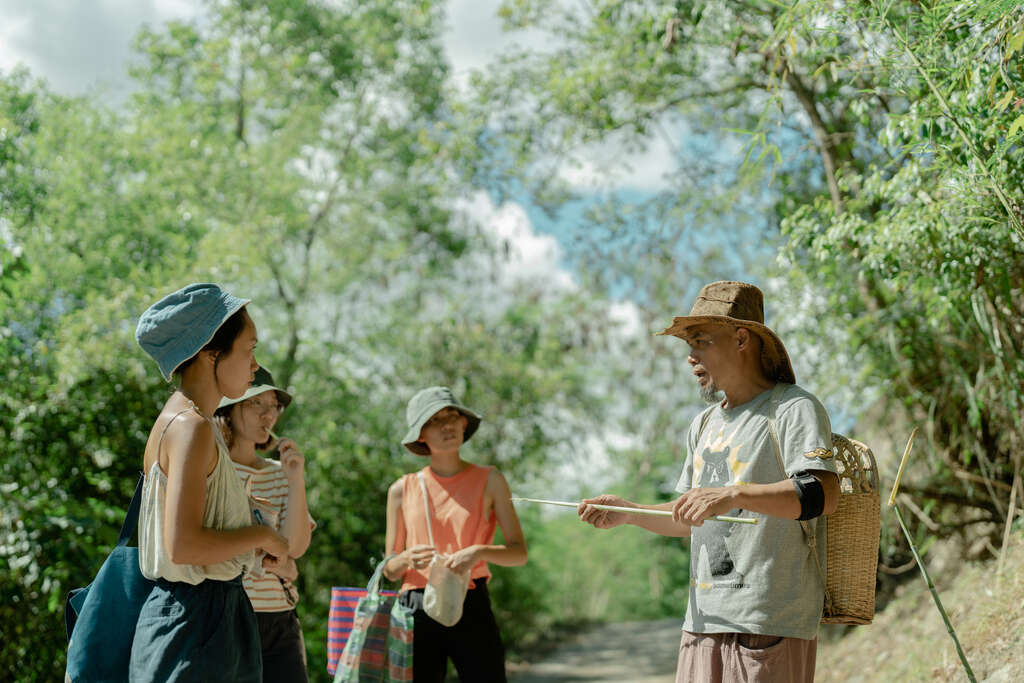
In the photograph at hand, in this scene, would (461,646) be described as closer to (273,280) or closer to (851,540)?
(851,540)

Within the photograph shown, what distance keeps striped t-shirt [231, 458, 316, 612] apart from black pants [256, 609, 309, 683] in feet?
0.11

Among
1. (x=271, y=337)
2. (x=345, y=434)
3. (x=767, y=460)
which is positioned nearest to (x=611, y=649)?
(x=345, y=434)

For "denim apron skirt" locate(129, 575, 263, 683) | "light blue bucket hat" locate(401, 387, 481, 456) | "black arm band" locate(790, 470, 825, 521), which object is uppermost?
"light blue bucket hat" locate(401, 387, 481, 456)

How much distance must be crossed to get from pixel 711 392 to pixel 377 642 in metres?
1.67

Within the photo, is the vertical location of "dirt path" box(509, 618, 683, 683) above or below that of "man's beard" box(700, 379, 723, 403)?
below

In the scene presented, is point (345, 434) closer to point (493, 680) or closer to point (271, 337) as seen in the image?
point (271, 337)

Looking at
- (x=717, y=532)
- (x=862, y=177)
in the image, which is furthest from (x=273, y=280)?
(x=717, y=532)

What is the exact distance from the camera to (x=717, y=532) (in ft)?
8.17

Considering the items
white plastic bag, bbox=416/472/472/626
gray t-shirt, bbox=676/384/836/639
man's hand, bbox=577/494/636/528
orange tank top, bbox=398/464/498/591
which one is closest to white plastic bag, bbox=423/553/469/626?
white plastic bag, bbox=416/472/472/626

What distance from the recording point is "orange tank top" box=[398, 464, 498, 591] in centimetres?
352

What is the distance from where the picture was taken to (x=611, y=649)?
10.5 m

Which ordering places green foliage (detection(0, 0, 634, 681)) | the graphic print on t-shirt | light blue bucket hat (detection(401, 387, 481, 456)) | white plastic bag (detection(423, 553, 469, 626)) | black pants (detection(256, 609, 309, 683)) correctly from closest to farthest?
1. the graphic print on t-shirt
2. black pants (detection(256, 609, 309, 683))
3. white plastic bag (detection(423, 553, 469, 626))
4. light blue bucket hat (detection(401, 387, 481, 456))
5. green foliage (detection(0, 0, 634, 681))

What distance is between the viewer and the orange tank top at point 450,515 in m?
3.52

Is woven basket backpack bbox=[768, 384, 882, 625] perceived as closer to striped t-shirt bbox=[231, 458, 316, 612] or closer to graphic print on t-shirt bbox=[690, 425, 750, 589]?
graphic print on t-shirt bbox=[690, 425, 750, 589]
